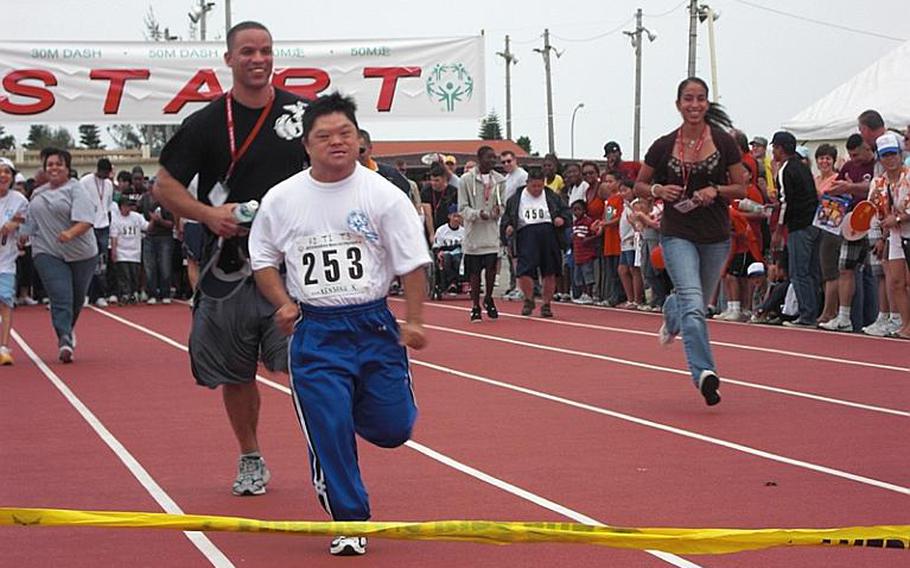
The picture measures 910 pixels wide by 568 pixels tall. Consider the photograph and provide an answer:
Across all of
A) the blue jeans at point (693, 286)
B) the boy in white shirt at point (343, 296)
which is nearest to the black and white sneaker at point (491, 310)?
the blue jeans at point (693, 286)

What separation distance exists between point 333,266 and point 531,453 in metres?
3.23

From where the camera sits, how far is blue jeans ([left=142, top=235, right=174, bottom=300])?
90.6ft

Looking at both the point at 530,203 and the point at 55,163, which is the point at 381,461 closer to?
the point at 55,163

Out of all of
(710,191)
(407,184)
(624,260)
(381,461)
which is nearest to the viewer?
(381,461)

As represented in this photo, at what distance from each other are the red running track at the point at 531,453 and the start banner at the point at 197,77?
33.2 feet

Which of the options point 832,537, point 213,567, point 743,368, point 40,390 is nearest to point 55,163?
point 40,390

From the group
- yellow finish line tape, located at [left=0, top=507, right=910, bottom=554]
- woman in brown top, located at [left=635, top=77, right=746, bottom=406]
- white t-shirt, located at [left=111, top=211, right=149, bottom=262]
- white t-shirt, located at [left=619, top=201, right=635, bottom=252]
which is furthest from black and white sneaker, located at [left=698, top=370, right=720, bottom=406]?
white t-shirt, located at [left=111, top=211, right=149, bottom=262]

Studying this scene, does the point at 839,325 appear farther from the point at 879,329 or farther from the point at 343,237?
the point at 343,237

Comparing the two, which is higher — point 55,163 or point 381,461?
point 55,163

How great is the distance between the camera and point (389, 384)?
6836 millimetres

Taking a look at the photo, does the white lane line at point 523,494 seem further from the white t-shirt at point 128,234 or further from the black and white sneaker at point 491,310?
the white t-shirt at point 128,234

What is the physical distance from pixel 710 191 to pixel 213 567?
19.0 feet

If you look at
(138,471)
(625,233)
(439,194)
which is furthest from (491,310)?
(138,471)

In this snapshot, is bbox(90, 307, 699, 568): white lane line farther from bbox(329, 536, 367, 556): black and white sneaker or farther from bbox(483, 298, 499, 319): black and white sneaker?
bbox(483, 298, 499, 319): black and white sneaker
